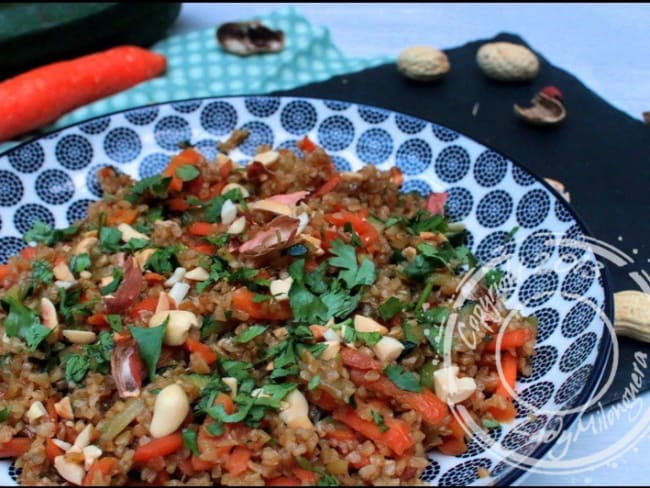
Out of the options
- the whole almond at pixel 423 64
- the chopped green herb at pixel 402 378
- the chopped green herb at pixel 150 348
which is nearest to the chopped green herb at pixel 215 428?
the chopped green herb at pixel 150 348

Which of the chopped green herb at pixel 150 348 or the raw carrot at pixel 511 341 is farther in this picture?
the raw carrot at pixel 511 341

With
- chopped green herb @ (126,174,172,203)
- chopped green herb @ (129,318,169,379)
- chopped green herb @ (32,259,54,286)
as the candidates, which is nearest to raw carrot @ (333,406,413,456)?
chopped green herb @ (129,318,169,379)

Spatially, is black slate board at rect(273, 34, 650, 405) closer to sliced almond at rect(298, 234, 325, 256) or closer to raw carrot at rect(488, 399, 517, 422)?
raw carrot at rect(488, 399, 517, 422)

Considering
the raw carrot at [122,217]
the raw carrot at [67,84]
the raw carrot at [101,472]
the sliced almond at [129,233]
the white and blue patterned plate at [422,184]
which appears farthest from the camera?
the raw carrot at [67,84]

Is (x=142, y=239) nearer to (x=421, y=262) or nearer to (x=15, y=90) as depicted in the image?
(x=421, y=262)

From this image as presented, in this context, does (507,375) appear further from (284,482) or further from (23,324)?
(23,324)

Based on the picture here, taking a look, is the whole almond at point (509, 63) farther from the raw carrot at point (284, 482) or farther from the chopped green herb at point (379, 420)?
the raw carrot at point (284, 482)
